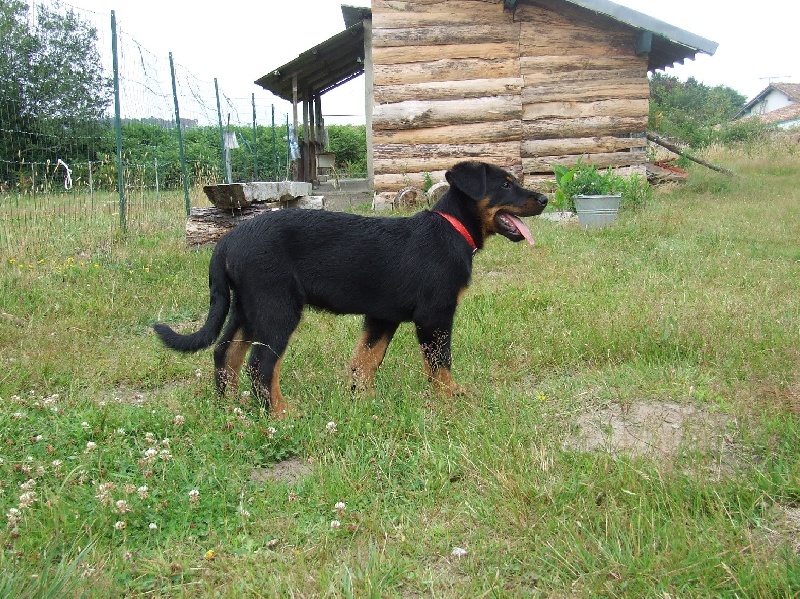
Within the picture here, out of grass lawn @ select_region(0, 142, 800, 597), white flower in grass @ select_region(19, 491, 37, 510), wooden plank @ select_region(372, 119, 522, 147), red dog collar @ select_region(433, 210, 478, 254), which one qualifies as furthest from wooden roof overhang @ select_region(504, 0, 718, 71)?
white flower in grass @ select_region(19, 491, 37, 510)

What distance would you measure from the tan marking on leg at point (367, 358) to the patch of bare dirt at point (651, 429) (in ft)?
4.85

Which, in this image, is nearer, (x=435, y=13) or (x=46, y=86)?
(x=46, y=86)

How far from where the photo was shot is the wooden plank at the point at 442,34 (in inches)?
502

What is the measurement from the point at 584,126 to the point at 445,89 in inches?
114

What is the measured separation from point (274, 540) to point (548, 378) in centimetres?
241

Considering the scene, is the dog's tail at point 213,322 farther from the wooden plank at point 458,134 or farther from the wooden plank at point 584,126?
the wooden plank at point 584,126

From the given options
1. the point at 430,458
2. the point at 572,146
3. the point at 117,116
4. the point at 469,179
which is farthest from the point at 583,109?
the point at 430,458

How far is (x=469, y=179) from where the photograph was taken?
14.9 ft

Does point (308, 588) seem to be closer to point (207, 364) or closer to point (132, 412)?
Answer: point (132, 412)

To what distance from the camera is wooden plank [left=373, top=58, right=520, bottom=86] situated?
42.0 feet

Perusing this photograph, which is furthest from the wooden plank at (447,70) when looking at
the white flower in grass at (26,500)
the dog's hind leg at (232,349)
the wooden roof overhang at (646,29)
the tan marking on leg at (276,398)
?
the white flower in grass at (26,500)

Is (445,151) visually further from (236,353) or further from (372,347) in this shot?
(236,353)

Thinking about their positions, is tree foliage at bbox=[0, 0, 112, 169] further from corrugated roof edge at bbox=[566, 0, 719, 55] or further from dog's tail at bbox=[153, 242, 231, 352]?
corrugated roof edge at bbox=[566, 0, 719, 55]

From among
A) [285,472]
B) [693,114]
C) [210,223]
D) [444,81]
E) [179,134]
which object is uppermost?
[693,114]
